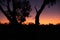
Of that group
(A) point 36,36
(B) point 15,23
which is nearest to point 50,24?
(B) point 15,23

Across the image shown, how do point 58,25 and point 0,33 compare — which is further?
point 58,25

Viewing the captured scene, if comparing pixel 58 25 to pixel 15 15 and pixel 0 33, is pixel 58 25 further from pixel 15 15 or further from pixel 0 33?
pixel 0 33

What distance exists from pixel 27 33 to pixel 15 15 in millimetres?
5480

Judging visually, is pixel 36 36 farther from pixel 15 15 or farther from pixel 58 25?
pixel 15 15

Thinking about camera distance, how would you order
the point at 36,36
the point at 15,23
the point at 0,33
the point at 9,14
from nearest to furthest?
the point at 0,33, the point at 36,36, the point at 15,23, the point at 9,14

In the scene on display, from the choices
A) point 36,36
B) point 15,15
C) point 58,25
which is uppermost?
point 15,15

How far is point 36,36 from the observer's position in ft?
37.3

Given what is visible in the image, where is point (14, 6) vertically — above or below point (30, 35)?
above

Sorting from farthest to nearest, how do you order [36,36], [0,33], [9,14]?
[9,14] < [36,36] < [0,33]

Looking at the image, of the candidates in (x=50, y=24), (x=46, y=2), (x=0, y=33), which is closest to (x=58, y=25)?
(x=50, y=24)

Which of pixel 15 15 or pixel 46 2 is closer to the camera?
pixel 46 2

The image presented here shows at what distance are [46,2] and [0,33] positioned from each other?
6.27 meters

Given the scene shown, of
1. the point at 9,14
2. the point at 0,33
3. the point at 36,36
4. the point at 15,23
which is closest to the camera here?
the point at 0,33

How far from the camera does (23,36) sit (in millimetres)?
10922
